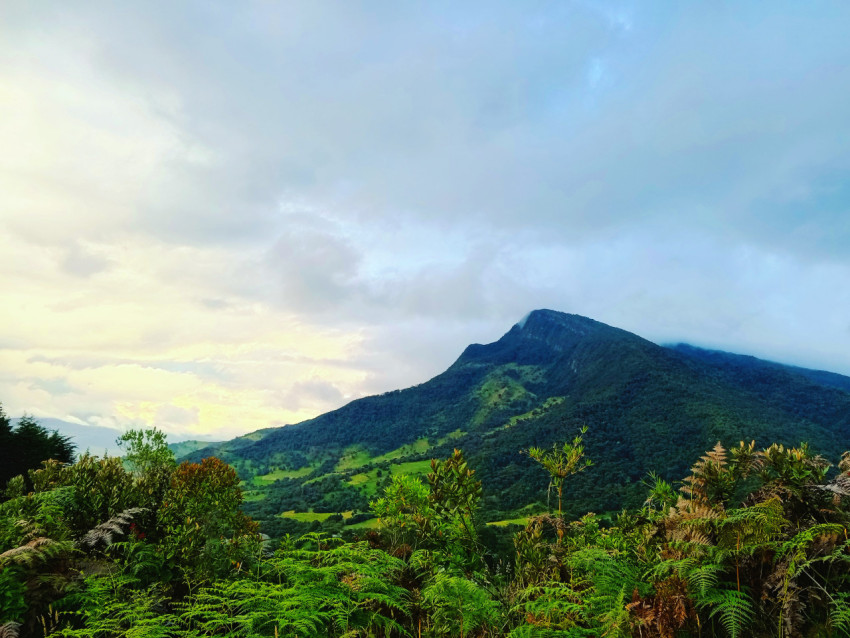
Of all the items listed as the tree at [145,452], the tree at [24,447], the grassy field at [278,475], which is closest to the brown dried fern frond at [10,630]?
the tree at [145,452]

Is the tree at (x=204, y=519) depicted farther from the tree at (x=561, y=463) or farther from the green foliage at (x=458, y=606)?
the tree at (x=561, y=463)

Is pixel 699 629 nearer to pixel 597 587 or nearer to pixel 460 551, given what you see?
pixel 597 587

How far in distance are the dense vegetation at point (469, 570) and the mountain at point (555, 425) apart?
2188 inches

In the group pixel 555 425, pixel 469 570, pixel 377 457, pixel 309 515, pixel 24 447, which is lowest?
pixel 309 515

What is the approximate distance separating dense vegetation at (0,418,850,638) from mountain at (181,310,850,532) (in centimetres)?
5557

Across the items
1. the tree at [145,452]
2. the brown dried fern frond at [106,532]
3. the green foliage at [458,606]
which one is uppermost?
the tree at [145,452]

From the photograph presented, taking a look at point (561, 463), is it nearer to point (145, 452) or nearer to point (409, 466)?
point (145, 452)

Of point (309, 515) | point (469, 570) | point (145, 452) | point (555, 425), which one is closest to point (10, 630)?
point (469, 570)

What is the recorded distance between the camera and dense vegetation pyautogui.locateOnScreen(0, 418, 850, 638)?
287 centimetres

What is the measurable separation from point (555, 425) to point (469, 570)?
114m

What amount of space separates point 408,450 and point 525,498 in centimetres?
6564

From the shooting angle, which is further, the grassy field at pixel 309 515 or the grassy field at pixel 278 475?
the grassy field at pixel 278 475

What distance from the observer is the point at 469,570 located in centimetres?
545

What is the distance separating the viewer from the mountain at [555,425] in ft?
282
